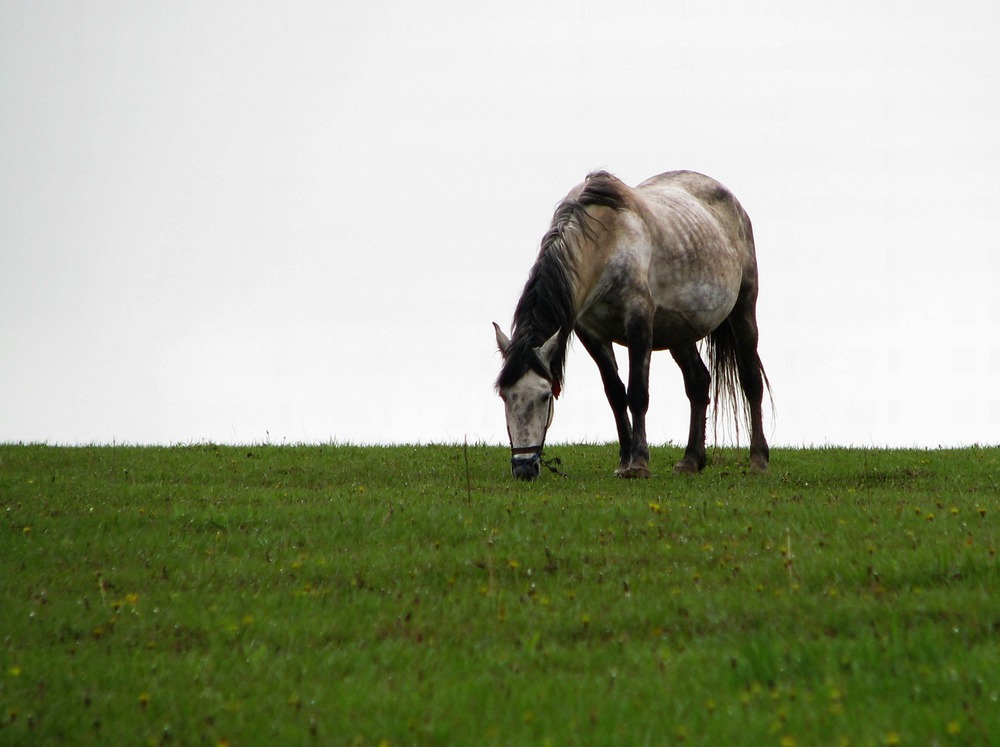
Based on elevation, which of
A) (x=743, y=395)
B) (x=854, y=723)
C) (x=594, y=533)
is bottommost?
(x=854, y=723)

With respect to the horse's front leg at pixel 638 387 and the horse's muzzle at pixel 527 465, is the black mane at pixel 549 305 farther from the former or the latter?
the horse's front leg at pixel 638 387

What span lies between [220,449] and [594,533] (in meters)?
9.44

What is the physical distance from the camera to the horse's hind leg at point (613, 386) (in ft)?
45.6

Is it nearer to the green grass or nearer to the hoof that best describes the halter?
the green grass

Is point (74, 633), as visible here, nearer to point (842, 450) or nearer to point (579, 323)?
point (579, 323)

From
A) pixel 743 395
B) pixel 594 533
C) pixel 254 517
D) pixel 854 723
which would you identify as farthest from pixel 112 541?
pixel 743 395

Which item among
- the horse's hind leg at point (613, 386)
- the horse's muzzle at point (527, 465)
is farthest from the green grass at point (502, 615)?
the horse's hind leg at point (613, 386)

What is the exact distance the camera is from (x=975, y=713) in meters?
4.71

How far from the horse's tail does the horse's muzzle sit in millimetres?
4376

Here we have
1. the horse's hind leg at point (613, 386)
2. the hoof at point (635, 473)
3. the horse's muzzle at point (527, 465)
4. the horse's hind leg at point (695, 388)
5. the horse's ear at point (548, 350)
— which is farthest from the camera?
the horse's hind leg at point (695, 388)

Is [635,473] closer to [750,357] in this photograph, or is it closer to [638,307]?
[638,307]

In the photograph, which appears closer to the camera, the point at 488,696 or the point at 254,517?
the point at 488,696

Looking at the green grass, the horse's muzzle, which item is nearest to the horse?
the horse's muzzle

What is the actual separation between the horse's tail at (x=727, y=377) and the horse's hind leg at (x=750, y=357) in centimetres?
5
